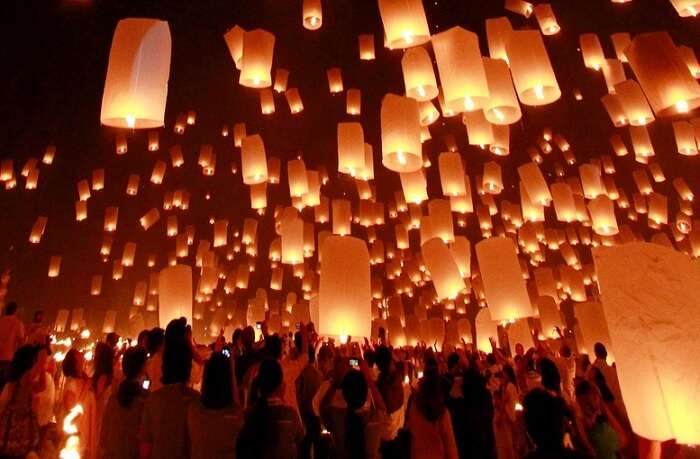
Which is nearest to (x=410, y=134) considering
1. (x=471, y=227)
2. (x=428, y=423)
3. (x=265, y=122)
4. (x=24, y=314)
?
(x=428, y=423)

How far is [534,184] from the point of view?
6293mm

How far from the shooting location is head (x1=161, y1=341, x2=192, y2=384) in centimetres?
220

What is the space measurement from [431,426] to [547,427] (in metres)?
0.88

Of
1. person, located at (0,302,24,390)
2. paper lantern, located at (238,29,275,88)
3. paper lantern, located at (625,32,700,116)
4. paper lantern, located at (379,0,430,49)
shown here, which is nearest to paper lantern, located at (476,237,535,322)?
paper lantern, located at (625,32,700,116)

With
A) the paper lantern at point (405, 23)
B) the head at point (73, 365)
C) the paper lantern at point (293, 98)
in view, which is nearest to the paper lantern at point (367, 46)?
the paper lantern at point (293, 98)

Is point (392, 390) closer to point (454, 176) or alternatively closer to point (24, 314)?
point (454, 176)

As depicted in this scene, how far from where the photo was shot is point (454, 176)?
5.47 m

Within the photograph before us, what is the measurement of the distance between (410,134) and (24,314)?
8.87 meters

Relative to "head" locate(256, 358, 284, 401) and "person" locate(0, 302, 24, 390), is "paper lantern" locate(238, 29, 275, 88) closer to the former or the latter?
"person" locate(0, 302, 24, 390)

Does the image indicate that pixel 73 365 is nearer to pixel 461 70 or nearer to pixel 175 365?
pixel 175 365

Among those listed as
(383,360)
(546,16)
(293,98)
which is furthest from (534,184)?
(383,360)

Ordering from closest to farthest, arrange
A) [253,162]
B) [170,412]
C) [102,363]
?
1. [170,412]
2. [102,363]
3. [253,162]

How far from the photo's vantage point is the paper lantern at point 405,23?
3578 mm

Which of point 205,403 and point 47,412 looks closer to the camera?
point 205,403
